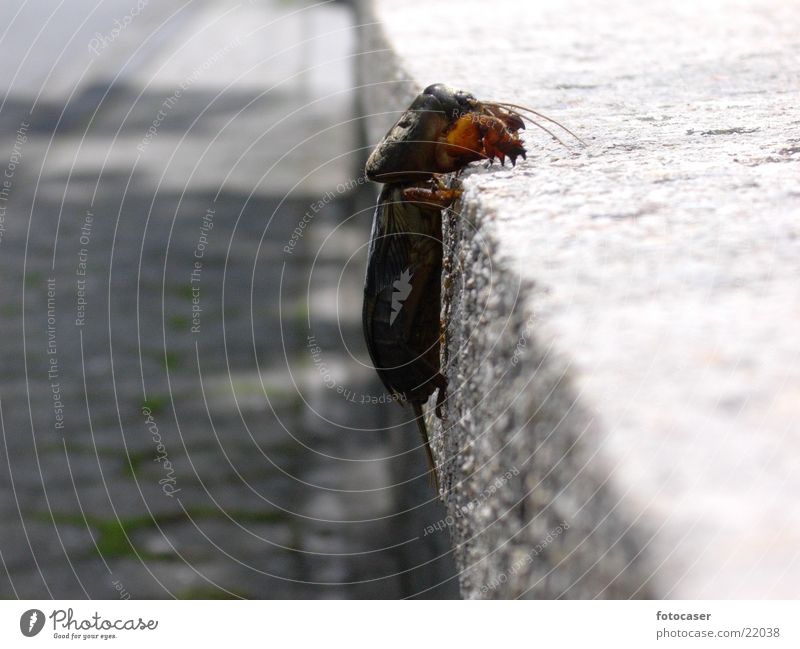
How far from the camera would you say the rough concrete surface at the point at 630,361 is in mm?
426

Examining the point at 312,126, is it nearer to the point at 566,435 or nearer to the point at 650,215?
the point at 650,215

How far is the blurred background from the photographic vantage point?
7.17 feet

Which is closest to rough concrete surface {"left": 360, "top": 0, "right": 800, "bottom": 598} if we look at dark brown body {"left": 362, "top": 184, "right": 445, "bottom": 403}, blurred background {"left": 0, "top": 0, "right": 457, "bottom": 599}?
dark brown body {"left": 362, "top": 184, "right": 445, "bottom": 403}

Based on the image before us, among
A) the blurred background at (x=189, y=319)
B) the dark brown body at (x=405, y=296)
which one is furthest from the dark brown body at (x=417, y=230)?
the blurred background at (x=189, y=319)

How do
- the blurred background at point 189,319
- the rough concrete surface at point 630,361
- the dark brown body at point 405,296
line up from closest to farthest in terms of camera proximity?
the rough concrete surface at point 630,361 → the dark brown body at point 405,296 → the blurred background at point 189,319

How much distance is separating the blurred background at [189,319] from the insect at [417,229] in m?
0.84

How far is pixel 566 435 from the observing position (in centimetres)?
50

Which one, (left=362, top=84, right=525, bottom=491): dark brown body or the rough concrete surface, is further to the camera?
(left=362, top=84, right=525, bottom=491): dark brown body

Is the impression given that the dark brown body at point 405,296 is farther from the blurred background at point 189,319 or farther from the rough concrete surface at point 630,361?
the blurred background at point 189,319

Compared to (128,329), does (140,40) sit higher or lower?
higher

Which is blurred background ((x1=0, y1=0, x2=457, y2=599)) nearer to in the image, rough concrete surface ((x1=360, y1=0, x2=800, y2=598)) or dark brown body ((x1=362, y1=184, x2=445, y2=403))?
dark brown body ((x1=362, y1=184, x2=445, y2=403))

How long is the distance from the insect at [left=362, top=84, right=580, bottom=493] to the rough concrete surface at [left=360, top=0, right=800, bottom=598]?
32 millimetres

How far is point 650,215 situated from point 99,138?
260 centimetres
